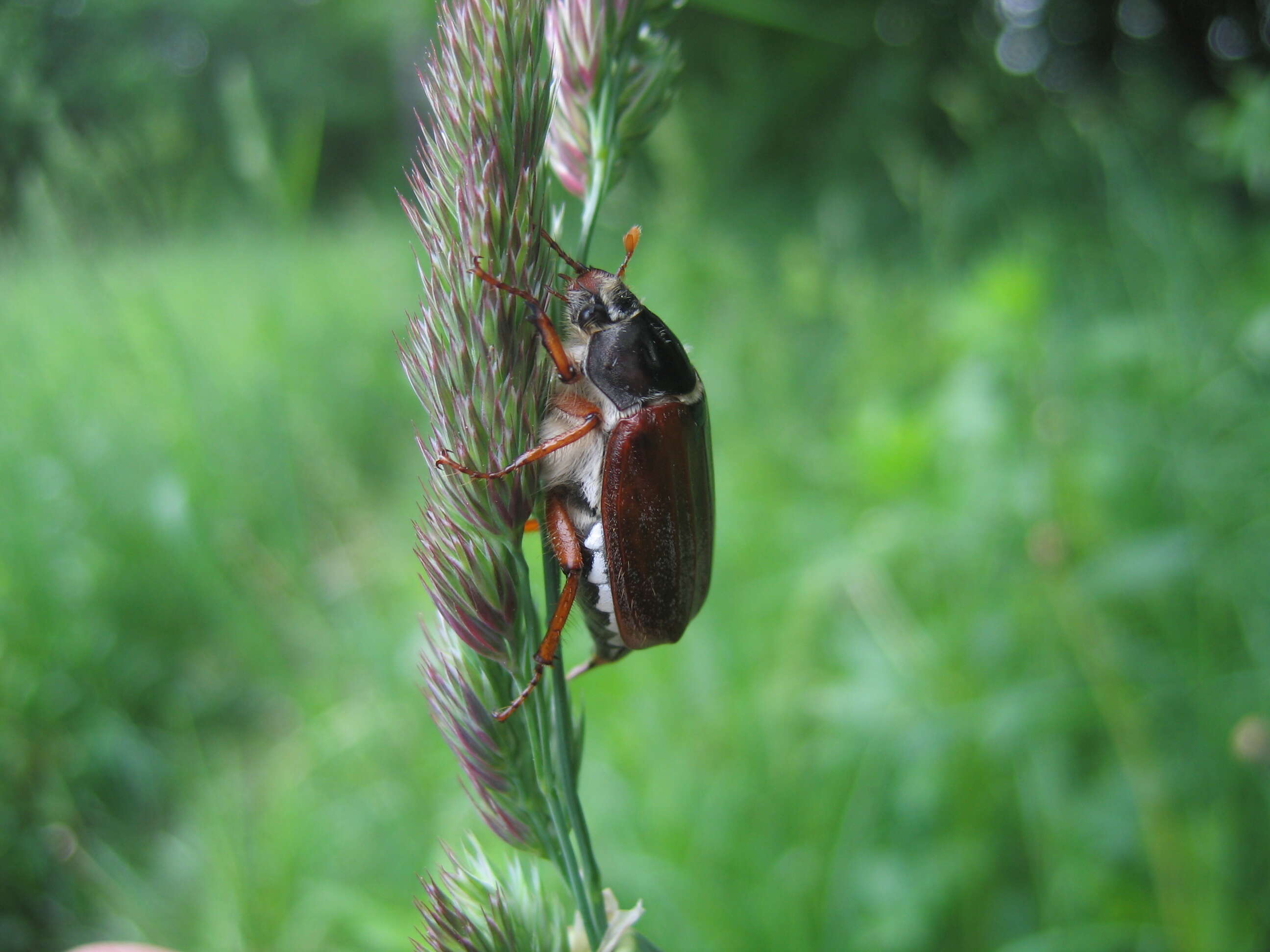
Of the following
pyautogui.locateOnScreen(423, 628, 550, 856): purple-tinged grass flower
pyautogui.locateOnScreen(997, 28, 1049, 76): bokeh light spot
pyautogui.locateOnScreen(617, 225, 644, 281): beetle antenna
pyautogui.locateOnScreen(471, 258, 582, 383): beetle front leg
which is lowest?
pyautogui.locateOnScreen(423, 628, 550, 856): purple-tinged grass flower

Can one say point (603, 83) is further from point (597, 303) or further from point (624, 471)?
point (624, 471)

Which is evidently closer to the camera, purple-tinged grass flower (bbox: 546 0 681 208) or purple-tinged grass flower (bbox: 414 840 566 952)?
purple-tinged grass flower (bbox: 414 840 566 952)

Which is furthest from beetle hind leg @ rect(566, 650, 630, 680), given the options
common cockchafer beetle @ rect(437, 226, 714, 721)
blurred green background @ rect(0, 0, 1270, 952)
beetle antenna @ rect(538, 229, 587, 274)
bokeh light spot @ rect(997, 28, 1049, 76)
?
bokeh light spot @ rect(997, 28, 1049, 76)

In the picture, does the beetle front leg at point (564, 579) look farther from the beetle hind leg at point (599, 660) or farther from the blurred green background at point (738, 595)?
the blurred green background at point (738, 595)

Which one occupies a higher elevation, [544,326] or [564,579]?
[544,326]

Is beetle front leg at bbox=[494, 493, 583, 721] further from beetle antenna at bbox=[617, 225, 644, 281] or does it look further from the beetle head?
beetle antenna at bbox=[617, 225, 644, 281]

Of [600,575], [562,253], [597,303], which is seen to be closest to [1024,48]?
[597,303]

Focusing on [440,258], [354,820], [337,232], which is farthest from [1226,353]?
[337,232]

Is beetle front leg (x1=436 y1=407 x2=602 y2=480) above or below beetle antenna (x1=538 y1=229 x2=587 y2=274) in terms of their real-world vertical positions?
below
